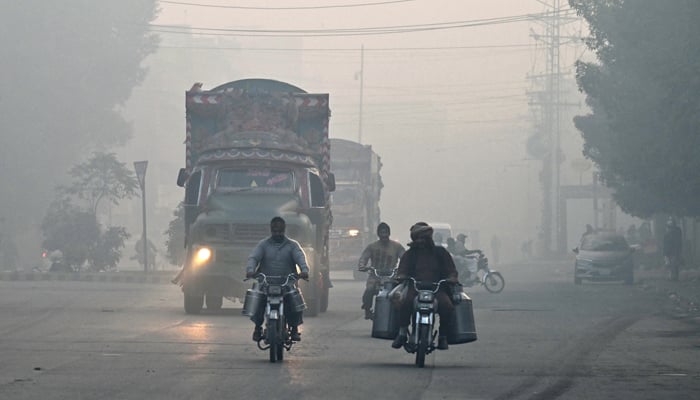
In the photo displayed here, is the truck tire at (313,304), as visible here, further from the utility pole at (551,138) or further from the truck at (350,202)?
the utility pole at (551,138)

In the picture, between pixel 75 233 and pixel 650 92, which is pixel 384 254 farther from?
pixel 75 233

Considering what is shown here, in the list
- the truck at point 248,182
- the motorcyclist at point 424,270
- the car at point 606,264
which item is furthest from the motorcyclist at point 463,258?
the motorcyclist at point 424,270

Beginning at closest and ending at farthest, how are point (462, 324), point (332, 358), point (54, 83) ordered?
1. point (462, 324)
2. point (332, 358)
3. point (54, 83)

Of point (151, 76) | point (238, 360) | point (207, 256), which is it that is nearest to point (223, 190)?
point (207, 256)

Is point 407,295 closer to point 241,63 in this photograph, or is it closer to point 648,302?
point 648,302

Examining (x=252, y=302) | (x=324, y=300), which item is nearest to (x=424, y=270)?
(x=252, y=302)

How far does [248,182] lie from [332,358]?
10361 millimetres

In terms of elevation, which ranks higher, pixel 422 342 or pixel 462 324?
pixel 462 324

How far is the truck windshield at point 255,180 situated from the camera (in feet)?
88.9

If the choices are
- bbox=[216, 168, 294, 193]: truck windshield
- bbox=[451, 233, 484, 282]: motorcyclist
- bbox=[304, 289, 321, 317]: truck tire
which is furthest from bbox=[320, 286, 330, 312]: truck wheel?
bbox=[451, 233, 484, 282]: motorcyclist

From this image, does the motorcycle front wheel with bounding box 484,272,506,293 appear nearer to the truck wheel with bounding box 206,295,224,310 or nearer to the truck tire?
the truck wheel with bounding box 206,295,224,310

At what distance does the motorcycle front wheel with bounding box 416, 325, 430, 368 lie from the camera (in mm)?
15969

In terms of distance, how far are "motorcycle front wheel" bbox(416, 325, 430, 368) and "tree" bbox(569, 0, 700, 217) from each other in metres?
19.6

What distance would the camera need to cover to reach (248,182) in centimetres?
2717
